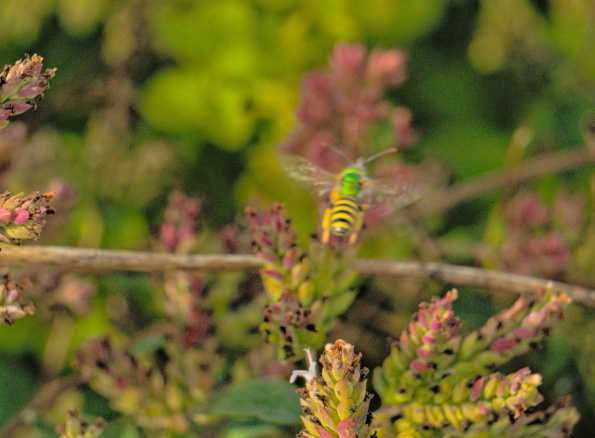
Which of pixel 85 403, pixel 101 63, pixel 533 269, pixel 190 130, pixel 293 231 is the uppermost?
pixel 101 63

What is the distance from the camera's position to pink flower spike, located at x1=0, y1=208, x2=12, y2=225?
0.89m

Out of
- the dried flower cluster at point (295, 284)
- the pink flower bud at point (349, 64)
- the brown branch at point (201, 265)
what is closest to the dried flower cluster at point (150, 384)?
the brown branch at point (201, 265)

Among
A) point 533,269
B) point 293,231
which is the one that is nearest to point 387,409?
point 293,231

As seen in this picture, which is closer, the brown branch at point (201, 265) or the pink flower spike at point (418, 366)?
the pink flower spike at point (418, 366)

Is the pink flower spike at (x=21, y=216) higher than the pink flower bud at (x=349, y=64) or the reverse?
the reverse

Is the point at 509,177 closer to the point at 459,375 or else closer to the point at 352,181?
the point at 352,181

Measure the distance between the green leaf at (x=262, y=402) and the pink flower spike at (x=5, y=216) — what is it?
2.01 feet

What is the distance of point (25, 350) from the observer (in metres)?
2.29

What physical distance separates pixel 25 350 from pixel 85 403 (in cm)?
53

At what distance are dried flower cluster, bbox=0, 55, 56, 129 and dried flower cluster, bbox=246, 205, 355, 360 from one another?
46 centimetres

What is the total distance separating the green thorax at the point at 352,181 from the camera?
148cm

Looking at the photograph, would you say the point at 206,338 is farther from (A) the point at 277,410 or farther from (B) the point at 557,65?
(B) the point at 557,65

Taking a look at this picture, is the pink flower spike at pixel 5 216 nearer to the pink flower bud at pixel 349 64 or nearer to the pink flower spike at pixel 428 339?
the pink flower spike at pixel 428 339

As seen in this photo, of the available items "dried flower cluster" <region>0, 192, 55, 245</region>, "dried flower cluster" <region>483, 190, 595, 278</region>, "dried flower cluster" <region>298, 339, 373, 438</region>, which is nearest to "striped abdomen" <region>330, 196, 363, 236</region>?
"dried flower cluster" <region>298, 339, 373, 438</region>
